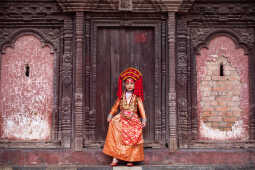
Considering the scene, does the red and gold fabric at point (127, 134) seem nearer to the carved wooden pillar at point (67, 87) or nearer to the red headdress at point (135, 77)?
the red headdress at point (135, 77)

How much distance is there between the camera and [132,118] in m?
6.16

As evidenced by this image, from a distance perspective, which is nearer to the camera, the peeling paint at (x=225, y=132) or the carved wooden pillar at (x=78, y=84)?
the carved wooden pillar at (x=78, y=84)

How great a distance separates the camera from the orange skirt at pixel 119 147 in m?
6.02

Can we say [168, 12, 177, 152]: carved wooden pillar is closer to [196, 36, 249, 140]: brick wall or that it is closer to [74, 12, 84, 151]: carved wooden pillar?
[196, 36, 249, 140]: brick wall

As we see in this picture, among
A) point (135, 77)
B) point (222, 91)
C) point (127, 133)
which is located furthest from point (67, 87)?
point (222, 91)

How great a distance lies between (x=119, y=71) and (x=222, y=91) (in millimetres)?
2214

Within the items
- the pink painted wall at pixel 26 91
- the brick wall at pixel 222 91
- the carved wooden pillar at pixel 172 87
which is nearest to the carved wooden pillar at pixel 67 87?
the pink painted wall at pixel 26 91

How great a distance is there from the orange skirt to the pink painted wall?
61.4 inches

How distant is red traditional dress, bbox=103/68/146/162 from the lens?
601cm

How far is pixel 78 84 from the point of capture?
6812 millimetres

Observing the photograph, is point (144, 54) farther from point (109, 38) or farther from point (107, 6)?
point (107, 6)

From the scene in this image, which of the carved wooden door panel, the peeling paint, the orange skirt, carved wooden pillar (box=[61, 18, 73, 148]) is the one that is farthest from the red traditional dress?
the peeling paint

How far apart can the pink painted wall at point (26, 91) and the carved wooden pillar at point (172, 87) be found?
2.49 meters

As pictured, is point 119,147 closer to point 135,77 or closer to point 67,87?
point 135,77
